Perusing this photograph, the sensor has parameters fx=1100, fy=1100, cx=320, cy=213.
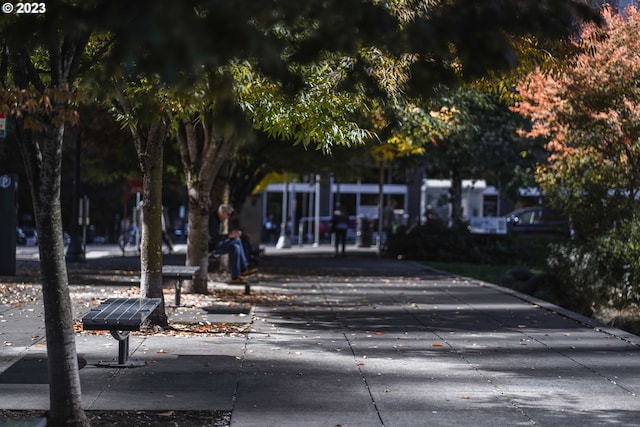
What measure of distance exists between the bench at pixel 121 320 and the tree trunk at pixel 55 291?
188 cm

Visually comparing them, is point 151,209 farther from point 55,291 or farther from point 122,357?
point 55,291

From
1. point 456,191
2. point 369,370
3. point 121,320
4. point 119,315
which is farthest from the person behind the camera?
point 456,191

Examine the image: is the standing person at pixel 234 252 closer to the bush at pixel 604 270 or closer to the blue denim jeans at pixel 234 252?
the blue denim jeans at pixel 234 252

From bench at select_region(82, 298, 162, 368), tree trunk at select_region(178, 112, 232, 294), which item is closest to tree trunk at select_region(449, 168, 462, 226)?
tree trunk at select_region(178, 112, 232, 294)

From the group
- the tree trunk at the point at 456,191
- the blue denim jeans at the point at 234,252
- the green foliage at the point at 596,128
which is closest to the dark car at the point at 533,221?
the tree trunk at the point at 456,191

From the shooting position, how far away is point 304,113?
42.0 ft

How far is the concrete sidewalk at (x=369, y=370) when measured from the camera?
7.92 meters

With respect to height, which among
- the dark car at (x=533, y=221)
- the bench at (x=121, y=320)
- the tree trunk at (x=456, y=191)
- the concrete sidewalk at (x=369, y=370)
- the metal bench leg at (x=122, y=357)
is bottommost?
the concrete sidewalk at (x=369, y=370)

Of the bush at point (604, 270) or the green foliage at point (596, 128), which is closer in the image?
the bush at point (604, 270)

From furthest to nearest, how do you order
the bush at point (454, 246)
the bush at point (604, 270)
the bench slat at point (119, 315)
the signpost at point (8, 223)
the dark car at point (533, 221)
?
the dark car at point (533, 221), the bush at point (454, 246), the signpost at point (8, 223), the bush at point (604, 270), the bench slat at point (119, 315)

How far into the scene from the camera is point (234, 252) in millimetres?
18531

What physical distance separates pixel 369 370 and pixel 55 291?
3.71m

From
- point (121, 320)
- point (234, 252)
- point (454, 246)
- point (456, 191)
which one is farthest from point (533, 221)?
point (121, 320)

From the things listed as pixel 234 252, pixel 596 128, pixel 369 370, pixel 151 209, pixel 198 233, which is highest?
pixel 596 128
